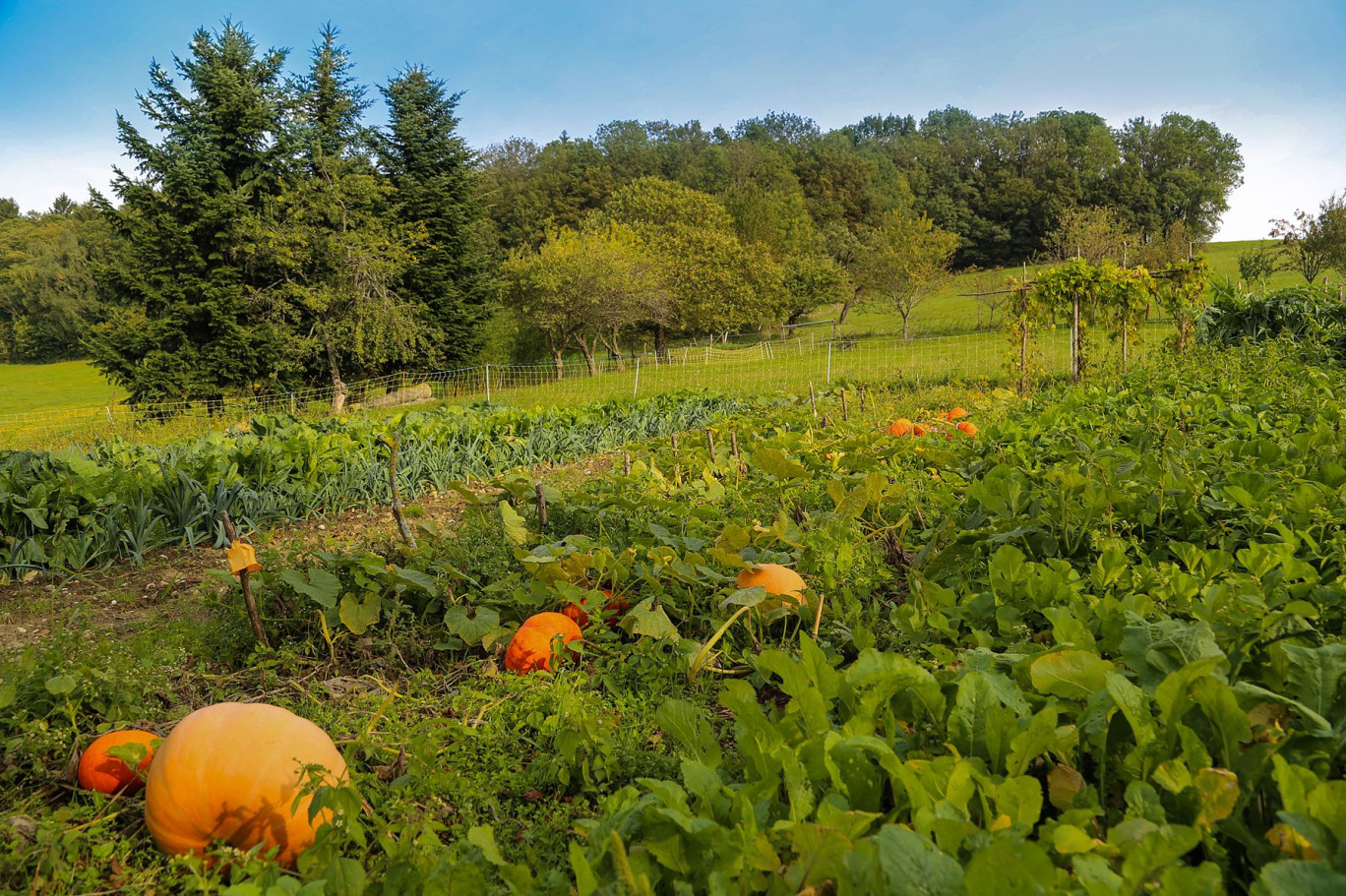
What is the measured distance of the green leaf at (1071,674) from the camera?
1283 mm

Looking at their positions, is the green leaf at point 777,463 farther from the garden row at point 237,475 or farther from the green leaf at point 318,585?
the garden row at point 237,475

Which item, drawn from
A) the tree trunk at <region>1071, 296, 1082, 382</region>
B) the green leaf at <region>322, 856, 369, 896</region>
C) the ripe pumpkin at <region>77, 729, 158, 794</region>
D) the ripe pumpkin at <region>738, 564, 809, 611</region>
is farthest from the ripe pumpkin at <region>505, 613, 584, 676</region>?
the tree trunk at <region>1071, 296, 1082, 382</region>

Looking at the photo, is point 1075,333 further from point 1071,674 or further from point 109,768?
point 109,768

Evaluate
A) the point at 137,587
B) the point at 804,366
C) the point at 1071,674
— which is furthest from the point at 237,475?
the point at 804,366

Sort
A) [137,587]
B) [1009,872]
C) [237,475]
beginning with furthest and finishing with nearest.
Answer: [237,475]
[137,587]
[1009,872]

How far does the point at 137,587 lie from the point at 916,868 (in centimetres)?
490

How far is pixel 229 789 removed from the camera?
177 centimetres

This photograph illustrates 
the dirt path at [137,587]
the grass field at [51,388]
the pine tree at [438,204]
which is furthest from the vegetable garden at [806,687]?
the grass field at [51,388]

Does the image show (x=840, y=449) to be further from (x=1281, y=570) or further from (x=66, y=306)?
(x=66, y=306)

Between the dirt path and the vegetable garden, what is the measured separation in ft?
0.76

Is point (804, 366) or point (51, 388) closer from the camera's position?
point (804, 366)

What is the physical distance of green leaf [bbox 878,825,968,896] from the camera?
2.82 feet

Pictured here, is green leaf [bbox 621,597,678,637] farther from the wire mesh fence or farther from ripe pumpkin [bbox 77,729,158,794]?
the wire mesh fence

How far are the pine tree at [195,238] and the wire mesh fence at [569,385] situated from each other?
56.6 inches
